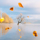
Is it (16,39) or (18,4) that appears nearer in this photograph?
(16,39)

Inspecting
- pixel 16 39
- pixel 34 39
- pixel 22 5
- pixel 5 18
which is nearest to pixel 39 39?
pixel 34 39

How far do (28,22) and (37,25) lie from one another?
20cm

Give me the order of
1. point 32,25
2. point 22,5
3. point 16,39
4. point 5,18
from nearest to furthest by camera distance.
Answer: point 16,39
point 22,5
point 32,25
point 5,18

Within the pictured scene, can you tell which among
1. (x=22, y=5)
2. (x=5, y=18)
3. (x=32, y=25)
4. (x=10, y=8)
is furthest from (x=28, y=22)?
(x=5, y=18)

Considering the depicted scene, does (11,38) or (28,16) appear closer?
(11,38)

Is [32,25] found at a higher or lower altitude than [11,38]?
higher

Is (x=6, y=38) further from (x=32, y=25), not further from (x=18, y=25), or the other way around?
(x=32, y=25)

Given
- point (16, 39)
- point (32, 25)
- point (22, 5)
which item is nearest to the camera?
point (16, 39)

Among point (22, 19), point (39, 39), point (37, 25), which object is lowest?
point (39, 39)

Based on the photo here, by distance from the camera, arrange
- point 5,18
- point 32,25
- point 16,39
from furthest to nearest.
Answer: point 5,18 < point 32,25 < point 16,39

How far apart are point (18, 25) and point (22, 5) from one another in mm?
439

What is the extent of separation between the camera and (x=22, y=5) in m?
1.24

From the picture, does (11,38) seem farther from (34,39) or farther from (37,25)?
(37,25)

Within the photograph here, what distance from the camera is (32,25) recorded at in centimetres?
135
